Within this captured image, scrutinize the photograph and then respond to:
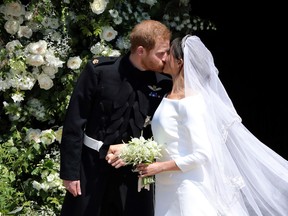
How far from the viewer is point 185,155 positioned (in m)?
3.51

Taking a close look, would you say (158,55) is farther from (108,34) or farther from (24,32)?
(24,32)

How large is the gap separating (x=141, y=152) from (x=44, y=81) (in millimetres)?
1774

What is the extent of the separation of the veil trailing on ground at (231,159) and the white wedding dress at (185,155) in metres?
0.05

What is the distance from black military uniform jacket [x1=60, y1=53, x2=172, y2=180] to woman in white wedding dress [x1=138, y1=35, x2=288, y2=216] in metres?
0.25

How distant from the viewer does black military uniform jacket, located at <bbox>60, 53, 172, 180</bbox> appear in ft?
12.5

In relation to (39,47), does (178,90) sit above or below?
above

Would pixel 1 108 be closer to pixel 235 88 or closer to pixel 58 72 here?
pixel 58 72

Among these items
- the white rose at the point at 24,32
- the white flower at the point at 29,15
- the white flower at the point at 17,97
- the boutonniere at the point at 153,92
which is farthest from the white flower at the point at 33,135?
the boutonniere at the point at 153,92

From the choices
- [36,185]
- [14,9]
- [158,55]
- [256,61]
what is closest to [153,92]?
[158,55]

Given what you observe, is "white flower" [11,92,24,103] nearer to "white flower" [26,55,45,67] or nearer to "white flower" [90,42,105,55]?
"white flower" [26,55,45,67]

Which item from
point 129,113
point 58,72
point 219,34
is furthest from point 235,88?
point 129,113

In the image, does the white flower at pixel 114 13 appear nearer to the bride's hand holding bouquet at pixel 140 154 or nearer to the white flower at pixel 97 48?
the white flower at pixel 97 48

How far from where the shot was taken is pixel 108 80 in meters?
3.85

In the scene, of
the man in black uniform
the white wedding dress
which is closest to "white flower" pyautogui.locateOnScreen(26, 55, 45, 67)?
the man in black uniform
